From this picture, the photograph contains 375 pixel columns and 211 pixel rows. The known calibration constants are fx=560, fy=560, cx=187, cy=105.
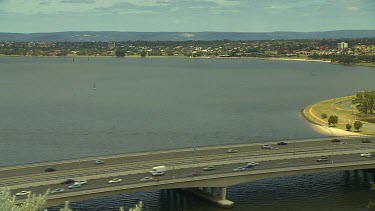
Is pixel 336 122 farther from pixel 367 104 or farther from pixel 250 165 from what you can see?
pixel 250 165

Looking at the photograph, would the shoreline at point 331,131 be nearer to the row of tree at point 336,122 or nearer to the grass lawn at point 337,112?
the row of tree at point 336,122

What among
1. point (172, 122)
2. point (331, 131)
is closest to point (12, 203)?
point (331, 131)

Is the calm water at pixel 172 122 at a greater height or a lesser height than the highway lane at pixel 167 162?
lesser

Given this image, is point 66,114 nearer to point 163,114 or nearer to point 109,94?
point 163,114

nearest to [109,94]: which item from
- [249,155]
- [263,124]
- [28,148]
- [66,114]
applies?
[66,114]

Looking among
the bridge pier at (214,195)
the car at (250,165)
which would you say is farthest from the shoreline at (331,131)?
the bridge pier at (214,195)

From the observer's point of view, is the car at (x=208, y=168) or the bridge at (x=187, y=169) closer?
the bridge at (x=187, y=169)

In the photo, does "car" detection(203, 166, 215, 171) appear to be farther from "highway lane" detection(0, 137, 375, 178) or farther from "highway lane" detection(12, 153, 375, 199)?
"highway lane" detection(0, 137, 375, 178)
